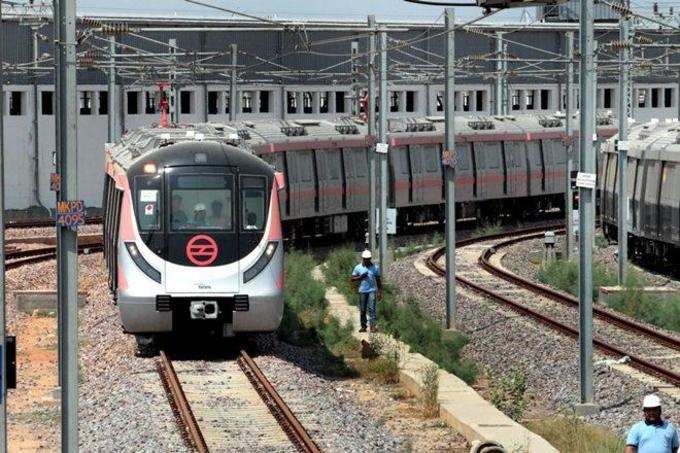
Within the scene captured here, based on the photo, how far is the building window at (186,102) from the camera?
67875 mm

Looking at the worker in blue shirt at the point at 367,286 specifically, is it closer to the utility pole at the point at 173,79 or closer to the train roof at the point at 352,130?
the train roof at the point at 352,130

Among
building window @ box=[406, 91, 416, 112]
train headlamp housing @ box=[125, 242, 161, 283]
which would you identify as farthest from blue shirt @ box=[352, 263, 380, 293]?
building window @ box=[406, 91, 416, 112]

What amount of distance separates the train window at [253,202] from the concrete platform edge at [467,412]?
2.76 metres

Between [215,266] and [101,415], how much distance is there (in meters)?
3.80

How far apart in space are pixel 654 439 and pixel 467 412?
614 cm

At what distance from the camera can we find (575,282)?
36.1 m

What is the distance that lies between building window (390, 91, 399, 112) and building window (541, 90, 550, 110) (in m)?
8.00

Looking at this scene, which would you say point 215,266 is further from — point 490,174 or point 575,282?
point 490,174

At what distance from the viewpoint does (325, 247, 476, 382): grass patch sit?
25.0m

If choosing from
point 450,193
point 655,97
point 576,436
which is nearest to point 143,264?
point 576,436

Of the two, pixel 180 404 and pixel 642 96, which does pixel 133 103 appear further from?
pixel 180 404

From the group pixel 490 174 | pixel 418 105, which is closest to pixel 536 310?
pixel 490 174

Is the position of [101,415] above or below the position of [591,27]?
below

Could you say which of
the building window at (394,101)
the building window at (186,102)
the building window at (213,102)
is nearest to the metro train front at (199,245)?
the building window at (186,102)
